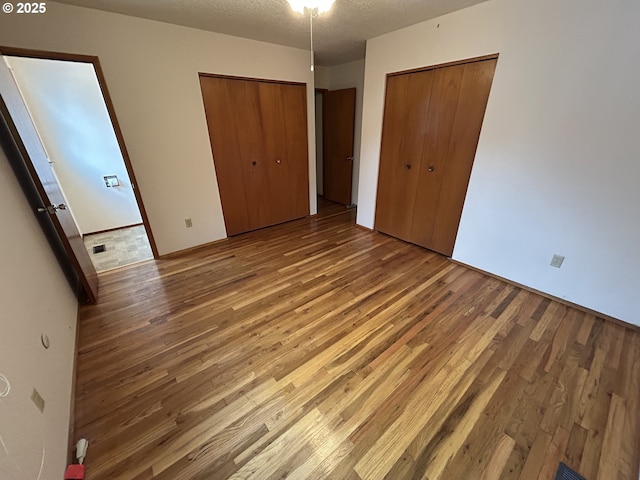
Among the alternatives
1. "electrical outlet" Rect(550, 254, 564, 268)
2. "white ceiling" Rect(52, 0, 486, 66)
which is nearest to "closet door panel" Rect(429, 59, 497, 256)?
"white ceiling" Rect(52, 0, 486, 66)

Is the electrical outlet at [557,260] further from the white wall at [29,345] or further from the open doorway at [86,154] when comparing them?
the open doorway at [86,154]

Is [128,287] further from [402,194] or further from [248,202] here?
[402,194]

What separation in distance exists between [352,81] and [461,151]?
8.14 ft

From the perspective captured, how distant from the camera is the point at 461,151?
2514mm

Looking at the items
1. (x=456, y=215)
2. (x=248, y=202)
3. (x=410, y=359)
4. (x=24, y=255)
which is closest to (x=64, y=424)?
(x=24, y=255)

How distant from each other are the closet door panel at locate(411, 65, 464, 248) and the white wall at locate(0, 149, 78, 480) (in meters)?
3.27

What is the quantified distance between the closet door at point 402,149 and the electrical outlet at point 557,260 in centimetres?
137

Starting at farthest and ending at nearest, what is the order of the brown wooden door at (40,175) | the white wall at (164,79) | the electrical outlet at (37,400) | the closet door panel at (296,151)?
the closet door panel at (296,151), the white wall at (164,79), the brown wooden door at (40,175), the electrical outlet at (37,400)

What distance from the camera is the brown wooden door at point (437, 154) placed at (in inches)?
92.5

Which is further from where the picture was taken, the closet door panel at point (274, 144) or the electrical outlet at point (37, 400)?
the closet door panel at point (274, 144)

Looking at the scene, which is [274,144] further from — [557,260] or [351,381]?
[557,260]

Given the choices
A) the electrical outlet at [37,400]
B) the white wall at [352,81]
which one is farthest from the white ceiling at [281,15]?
the electrical outlet at [37,400]

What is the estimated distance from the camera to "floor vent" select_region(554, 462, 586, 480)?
1115 mm

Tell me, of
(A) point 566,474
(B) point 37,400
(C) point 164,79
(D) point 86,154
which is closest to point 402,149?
(C) point 164,79
